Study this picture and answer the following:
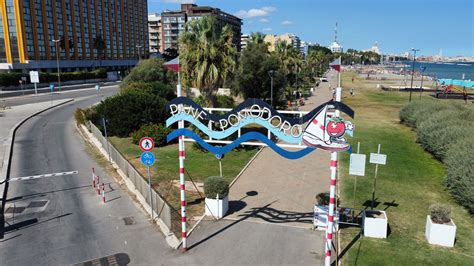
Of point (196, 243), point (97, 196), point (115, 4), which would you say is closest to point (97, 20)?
point (115, 4)

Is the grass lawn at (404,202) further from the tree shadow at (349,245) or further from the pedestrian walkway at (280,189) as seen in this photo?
the pedestrian walkway at (280,189)

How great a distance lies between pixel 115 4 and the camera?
104938mm

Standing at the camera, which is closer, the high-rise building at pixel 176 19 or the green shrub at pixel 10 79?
the green shrub at pixel 10 79

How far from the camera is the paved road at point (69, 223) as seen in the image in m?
12.4

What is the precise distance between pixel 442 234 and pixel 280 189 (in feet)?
25.3

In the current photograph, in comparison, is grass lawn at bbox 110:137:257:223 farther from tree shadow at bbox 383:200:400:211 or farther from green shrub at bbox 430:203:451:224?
green shrub at bbox 430:203:451:224

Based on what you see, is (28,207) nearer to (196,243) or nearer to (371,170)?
(196,243)

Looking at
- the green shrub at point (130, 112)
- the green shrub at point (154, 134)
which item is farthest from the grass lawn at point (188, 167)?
the green shrub at point (130, 112)

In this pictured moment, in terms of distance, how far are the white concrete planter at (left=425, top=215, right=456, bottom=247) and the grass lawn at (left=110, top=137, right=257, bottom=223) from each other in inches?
356

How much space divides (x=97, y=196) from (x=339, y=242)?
12.0 meters

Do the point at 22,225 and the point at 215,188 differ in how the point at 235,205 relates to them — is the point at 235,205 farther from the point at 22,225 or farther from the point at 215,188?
the point at 22,225

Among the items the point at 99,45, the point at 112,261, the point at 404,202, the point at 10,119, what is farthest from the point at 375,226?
the point at 99,45

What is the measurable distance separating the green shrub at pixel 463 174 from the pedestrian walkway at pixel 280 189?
5894 mm

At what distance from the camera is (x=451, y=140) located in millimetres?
21719
